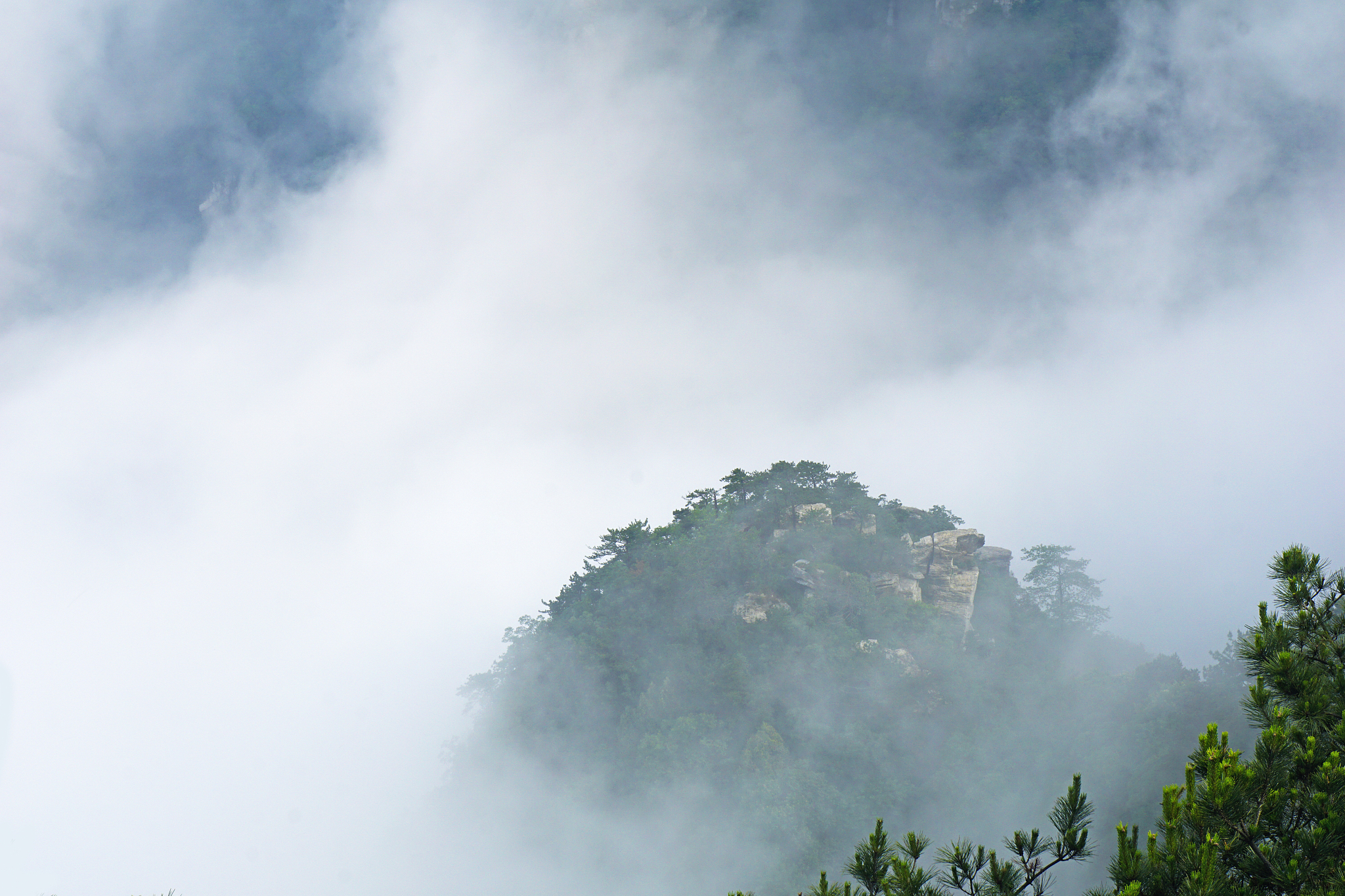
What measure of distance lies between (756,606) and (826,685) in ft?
26.8

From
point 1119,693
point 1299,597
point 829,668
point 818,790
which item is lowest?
point 1299,597

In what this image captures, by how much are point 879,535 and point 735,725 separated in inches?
761

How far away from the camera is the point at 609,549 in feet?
227

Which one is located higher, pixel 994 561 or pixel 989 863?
pixel 994 561

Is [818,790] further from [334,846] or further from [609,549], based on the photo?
[334,846]

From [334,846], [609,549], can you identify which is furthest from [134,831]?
[609,549]

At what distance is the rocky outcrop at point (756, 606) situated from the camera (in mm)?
55969

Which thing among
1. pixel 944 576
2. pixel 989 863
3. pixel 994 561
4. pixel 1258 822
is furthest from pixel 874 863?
pixel 994 561

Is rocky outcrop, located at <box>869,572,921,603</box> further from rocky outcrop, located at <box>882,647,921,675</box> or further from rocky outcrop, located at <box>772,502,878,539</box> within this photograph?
rocky outcrop, located at <box>772,502,878,539</box>

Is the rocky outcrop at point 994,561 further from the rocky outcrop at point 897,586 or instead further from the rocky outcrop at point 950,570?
the rocky outcrop at point 897,586

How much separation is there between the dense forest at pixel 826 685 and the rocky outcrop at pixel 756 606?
0.14 m

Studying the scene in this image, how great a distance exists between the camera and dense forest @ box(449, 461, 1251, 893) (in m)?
42.0

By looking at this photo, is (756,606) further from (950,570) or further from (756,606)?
(950,570)

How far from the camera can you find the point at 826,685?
49969 mm
